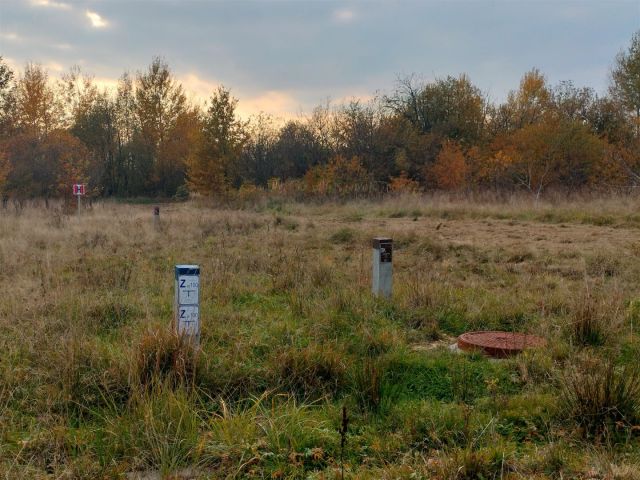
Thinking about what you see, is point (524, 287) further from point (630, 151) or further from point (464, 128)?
point (464, 128)

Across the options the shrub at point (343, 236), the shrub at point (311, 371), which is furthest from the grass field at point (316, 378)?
the shrub at point (343, 236)

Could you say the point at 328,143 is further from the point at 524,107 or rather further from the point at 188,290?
the point at 188,290

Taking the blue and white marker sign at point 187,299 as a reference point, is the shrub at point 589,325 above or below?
below

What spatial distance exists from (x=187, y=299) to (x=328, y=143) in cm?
4051

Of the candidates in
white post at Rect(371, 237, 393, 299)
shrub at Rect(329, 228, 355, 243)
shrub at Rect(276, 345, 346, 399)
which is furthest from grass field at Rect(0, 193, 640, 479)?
shrub at Rect(329, 228, 355, 243)

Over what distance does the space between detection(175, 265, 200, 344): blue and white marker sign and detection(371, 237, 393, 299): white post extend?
281 centimetres

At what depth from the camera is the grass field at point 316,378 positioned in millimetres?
3256

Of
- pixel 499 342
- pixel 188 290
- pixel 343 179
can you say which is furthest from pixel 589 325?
pixel 343 179

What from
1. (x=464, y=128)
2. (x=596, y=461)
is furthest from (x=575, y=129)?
(x=596, y=461)

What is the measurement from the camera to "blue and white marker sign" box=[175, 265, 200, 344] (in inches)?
182

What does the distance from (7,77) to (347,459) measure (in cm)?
3180

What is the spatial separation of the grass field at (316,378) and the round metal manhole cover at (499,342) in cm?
17

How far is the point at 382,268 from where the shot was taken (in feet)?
22.8

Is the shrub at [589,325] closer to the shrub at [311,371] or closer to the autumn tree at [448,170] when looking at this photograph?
the shrub at [311,371]
